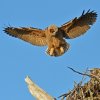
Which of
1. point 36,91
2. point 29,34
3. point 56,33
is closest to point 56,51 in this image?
point 56,33

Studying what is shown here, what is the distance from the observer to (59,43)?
1462 centimetres

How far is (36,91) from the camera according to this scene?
935 centimetres

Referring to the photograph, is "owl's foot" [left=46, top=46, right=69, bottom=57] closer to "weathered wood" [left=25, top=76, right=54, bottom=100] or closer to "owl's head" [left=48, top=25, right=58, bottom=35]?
"owl's head" [left=48, top=25, right=58, bottom=35]

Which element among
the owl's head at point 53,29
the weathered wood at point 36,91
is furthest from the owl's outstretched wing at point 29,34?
the weathered wood at point 36,91

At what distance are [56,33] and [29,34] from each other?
0.77 metres

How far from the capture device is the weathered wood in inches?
361

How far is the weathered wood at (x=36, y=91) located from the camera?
30.1ft

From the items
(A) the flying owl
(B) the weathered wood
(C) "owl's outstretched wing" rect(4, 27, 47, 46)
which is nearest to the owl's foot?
(A) the flying owl

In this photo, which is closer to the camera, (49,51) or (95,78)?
(95,78)

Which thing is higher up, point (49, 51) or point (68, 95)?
point (49, 51)

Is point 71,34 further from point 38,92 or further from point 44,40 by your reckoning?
point 38,92

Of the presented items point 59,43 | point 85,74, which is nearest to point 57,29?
point 59,43

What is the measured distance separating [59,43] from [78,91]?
210 inches

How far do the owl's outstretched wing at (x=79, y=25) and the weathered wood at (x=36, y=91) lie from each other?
195 inches
